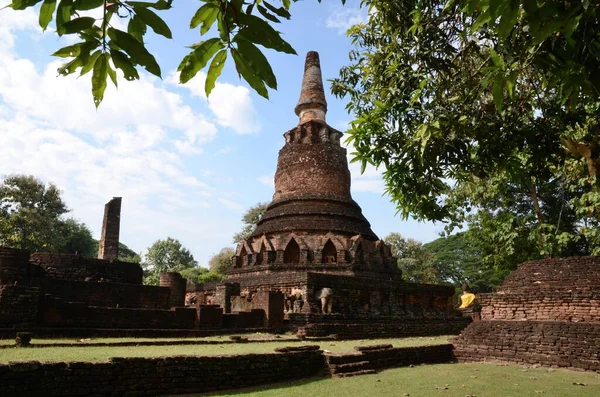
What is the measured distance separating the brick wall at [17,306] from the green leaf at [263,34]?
8098 millimetres

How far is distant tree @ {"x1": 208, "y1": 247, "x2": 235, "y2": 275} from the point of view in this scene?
1453 inches

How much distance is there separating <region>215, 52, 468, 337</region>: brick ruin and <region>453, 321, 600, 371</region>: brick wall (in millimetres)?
3380

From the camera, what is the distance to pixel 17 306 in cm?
803

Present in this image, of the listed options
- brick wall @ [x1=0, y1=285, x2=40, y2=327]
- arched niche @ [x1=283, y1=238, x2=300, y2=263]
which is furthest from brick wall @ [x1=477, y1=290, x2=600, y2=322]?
brick wall @ [x1=0, y1=285, x2=40, y2=327]

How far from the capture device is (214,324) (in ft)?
35.3

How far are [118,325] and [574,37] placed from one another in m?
8.92

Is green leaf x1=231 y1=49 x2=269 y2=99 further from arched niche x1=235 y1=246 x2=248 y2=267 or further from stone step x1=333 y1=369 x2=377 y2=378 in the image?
arched niche x1=235 y1=246 x2=248 y2=267

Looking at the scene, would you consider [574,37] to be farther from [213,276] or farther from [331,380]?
[213,276]

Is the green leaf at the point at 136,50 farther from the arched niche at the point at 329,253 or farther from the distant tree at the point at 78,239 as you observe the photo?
the distant tree at the point at 78,239

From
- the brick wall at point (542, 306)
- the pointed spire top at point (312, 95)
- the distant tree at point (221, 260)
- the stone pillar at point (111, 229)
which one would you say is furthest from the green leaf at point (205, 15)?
the distant tree at point (221, 260)

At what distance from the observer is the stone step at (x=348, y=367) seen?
7.44 meters

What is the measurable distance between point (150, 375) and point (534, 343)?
305 inches

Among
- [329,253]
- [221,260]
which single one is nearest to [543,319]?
[329,253]

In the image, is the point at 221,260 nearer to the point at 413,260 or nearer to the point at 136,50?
the point at 413,260
